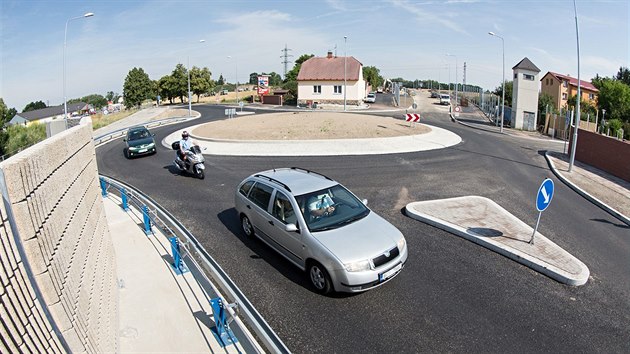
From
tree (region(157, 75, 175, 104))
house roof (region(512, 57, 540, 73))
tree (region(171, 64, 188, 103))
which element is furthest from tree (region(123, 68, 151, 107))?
house roof (region(512, 57, 540, 73))

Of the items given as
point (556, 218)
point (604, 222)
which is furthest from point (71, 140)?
point (604, 222)

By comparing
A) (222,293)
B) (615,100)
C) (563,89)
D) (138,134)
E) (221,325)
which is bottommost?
(222,293)

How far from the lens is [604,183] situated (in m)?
17.1

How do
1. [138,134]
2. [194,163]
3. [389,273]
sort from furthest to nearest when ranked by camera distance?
[138,134] → [194,163] → [389,273]

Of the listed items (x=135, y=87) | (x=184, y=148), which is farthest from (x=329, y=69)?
(x=184, y=148)

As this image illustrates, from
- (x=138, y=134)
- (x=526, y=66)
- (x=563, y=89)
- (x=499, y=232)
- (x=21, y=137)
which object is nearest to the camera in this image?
(x=499, y=232)

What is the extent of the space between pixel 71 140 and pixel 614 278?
1005 cm

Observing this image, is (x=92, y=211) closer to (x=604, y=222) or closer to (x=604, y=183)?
(x=604, y=222)

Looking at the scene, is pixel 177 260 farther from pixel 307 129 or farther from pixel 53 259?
pixel 307 129

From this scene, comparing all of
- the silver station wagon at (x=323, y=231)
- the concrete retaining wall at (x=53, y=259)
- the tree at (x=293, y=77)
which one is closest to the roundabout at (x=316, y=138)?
the silver station wagon at (x=323, y=231)

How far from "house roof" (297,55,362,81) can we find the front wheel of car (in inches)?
2100

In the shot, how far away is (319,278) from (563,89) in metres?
74.6

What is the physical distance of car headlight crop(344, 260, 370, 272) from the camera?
6496mm

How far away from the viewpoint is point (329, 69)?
6031 cm
